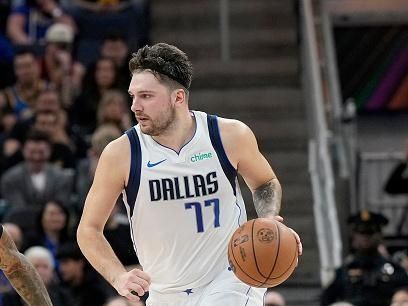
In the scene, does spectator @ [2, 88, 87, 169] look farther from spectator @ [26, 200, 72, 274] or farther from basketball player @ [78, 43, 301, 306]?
basketball player @ [78, 43, 301, 306]

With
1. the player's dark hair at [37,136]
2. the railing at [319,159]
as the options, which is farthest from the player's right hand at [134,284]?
the player's dark hair at [37,136]

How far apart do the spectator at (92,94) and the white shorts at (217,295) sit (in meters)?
7.29

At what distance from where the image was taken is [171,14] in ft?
52.6

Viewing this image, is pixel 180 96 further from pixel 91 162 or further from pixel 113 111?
pixel 113 111

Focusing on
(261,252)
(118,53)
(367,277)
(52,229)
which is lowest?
(367,277)

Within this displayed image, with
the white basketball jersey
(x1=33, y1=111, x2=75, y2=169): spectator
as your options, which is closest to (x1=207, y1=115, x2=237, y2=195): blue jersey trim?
the white basketball jersey

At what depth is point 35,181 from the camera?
12.5 m

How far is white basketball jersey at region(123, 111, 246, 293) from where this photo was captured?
6.84 meters

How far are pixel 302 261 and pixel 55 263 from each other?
287 cm

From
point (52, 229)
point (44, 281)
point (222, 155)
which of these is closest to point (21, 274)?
point (222, 155)

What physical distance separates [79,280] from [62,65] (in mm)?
3835

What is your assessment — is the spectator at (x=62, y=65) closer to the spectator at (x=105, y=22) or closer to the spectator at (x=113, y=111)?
the spectator at (x=105, y=22)

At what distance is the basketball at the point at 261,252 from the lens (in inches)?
257

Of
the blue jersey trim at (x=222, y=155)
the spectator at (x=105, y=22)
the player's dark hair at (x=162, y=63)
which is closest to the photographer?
the player's dark hair at (x=162, y=63)
